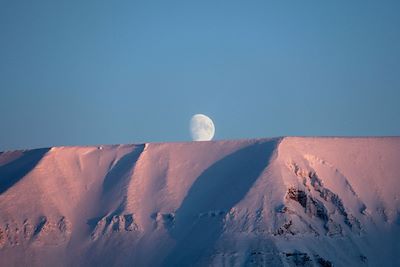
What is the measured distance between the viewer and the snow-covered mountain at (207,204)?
44781 mm

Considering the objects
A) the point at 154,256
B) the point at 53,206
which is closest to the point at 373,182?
the point at 154,256

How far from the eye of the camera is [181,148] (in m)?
56.5

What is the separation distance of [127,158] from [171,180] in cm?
628

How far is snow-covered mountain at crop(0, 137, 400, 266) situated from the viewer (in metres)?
44.8

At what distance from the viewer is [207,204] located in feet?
162

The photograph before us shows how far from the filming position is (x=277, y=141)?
2092 inches

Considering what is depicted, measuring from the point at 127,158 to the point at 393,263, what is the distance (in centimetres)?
2592

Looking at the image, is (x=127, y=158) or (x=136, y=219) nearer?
(x=136, y=219)

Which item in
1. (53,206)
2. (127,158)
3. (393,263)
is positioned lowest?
(393,263)

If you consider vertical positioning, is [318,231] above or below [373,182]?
below

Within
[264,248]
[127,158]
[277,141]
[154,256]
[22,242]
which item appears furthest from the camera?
[127,158]

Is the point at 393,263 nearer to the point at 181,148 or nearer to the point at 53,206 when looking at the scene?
the point at 181,148

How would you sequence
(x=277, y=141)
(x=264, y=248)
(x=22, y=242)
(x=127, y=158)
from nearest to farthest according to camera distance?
(x=264, y=248) < (x=22, y=242) < (x=277, y=141) < (x=127, y=158)

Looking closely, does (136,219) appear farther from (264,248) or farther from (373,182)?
(373,182)
